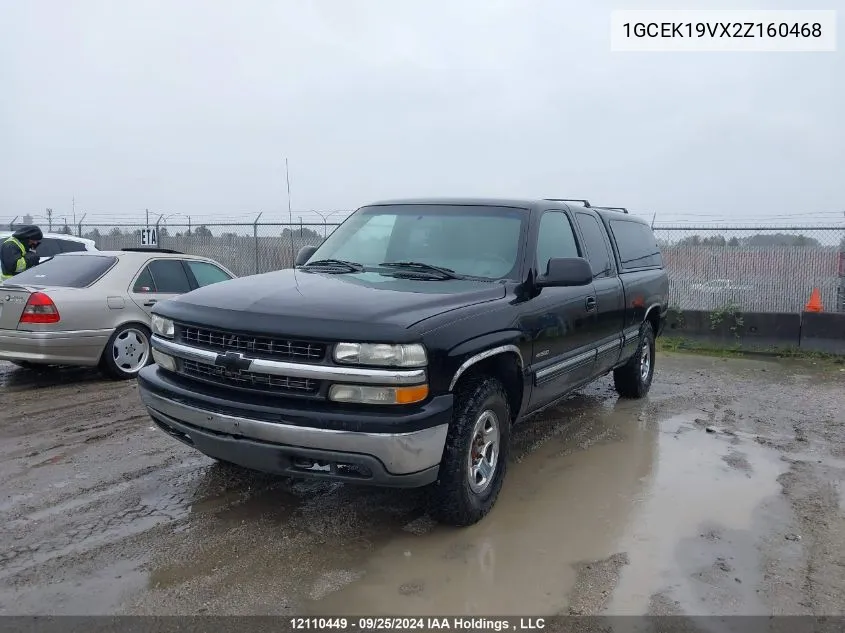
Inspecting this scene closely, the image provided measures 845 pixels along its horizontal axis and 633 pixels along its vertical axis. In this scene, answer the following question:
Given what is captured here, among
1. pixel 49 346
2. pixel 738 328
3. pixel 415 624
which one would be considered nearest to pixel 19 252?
pixel 49 346

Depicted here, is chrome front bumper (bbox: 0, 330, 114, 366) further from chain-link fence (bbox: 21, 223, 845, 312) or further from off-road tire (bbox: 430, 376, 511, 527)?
chain-link fence (bbox: 21, 223, 845, 312)

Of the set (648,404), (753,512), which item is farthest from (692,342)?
(753,512)

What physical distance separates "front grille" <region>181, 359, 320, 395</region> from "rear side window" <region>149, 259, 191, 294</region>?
4388 mm

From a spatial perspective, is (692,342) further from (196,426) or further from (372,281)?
(196,426)

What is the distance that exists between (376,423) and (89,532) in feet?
5.86

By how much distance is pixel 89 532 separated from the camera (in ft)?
12.1

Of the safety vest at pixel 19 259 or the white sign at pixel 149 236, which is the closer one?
the safety vest at pixel 19 259

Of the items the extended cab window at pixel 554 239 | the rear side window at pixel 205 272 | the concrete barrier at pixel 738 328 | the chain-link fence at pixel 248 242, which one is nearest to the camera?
the extended cab window at pixel 554 239

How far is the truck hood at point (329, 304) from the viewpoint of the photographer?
3.36 m

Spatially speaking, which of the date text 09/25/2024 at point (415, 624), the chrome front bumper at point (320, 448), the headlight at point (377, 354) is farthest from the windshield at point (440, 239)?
the date text 09/25/2024 at point (415, 624)

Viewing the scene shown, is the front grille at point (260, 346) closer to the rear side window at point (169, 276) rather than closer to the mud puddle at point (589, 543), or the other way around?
the mud puddle at point (589, 543)

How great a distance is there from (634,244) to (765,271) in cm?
610

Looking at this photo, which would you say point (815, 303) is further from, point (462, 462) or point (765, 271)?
point (462, 462)

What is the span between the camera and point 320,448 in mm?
3297
